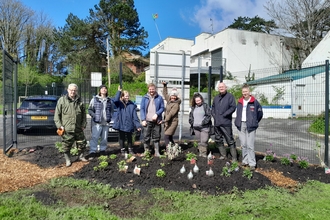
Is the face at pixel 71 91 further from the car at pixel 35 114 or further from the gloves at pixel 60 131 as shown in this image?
the car at pixel 35 114

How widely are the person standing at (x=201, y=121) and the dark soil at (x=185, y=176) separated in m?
0.44

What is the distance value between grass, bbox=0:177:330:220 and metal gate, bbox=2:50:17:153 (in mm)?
3252

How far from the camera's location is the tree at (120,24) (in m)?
33.2

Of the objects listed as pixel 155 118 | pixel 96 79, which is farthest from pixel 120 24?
pixel 155 118

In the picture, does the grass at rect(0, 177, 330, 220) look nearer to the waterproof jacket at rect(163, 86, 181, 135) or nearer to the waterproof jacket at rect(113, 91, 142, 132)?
the waterproof jacket at rect(113, 91, 142, 132)

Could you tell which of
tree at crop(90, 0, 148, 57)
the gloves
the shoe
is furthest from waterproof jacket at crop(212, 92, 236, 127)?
tree at crop(90, 0, 148, 57)

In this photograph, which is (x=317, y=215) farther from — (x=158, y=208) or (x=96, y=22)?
(x=96, y=22)

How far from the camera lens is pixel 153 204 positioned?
3707mm

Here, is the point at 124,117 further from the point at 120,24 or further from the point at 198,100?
the point at 120,24

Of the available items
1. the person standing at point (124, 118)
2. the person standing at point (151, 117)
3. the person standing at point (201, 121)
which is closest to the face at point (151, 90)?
the person standing at point (151, 117)

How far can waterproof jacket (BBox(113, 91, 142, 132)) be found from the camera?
6082 mm

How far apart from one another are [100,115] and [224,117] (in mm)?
2912

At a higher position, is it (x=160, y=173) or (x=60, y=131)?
(x=60, y=131)

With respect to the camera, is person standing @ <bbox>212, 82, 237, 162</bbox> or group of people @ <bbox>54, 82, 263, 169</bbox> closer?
group of people @ <bbox>54, 82, 263, 169</bbox>
